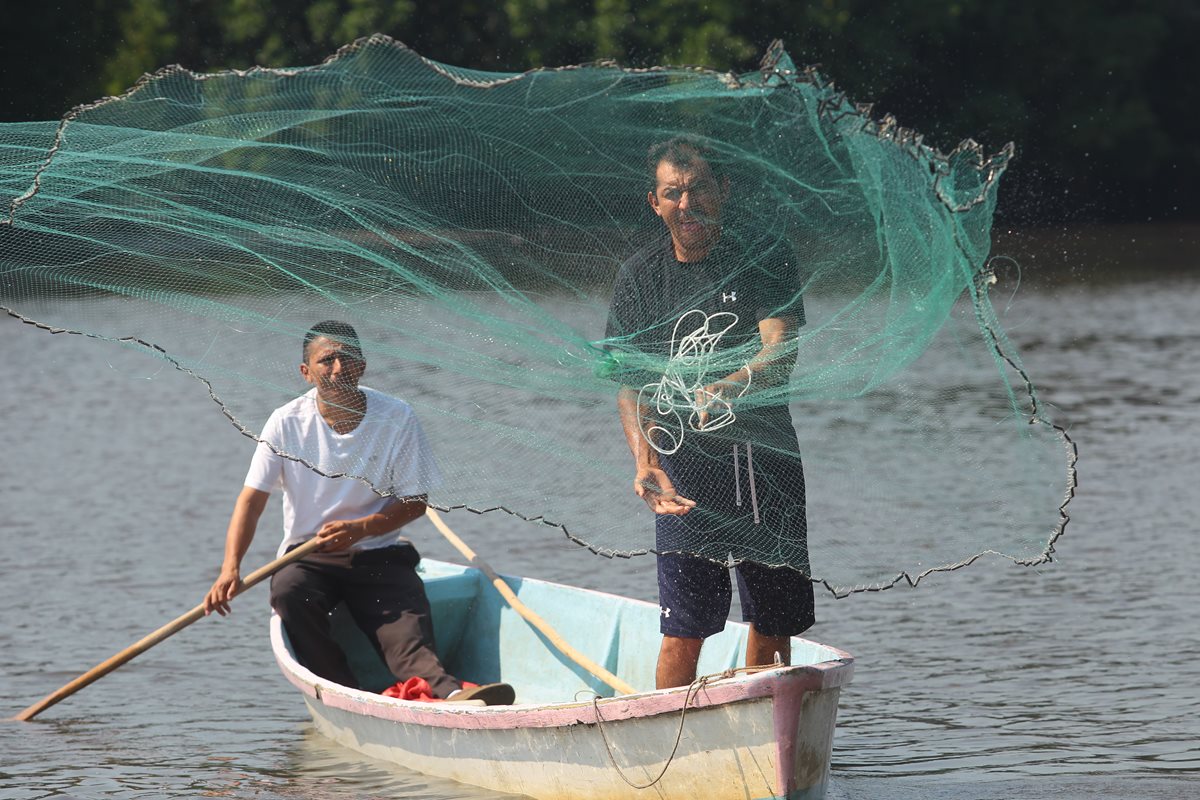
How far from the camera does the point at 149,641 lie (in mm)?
6934

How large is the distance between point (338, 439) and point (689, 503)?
180 centimetres

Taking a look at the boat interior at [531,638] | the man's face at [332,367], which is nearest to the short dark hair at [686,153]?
the man's face at [332,367]

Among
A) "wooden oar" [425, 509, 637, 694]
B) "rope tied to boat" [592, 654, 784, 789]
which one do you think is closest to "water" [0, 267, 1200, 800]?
"wooden oar" [425, 509, 637, 694]

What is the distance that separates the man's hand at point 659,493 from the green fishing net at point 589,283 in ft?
0.17

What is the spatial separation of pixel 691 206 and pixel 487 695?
205 centimetres

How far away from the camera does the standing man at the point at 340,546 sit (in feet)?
20.3

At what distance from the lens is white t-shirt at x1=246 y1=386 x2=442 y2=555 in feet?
18.4

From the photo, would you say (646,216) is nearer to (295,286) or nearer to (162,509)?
(295,286)

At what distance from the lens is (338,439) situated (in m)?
6.33

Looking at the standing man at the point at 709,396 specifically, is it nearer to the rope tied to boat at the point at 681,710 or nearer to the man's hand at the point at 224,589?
the rope tied to boat at the point at 681,710

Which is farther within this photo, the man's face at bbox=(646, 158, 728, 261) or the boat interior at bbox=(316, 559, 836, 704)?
the boat interior at bbox=(316, 559, 836, 704)

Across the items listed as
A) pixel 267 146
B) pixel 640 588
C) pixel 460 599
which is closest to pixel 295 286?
pixel 267 146

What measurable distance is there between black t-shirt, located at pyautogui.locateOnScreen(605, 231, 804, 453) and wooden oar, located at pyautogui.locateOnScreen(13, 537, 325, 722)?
78.8 inches

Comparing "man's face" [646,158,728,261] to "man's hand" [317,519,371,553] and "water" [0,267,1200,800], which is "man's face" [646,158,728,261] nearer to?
"water" [0,267,1200,800]
